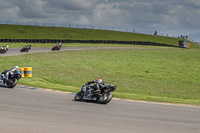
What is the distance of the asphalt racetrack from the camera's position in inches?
357

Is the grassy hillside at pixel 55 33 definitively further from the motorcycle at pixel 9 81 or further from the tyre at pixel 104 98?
the tyre at pixel 104 98

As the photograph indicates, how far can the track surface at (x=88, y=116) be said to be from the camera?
9070 mm

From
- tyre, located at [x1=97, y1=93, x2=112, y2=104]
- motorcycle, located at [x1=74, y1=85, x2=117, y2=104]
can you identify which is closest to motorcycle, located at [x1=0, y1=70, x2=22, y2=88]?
motorcycle, located at [x1=74, y1=85, x2=117, y2=104]

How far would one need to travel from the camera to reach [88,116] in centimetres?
1101

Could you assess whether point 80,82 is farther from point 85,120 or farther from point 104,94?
point 85,120

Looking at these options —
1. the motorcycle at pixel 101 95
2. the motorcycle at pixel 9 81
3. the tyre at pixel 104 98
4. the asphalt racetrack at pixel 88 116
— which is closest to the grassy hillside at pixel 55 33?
the motorcycle at pixel 9 81

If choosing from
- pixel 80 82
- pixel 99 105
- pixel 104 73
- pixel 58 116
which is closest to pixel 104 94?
pixel 99 105

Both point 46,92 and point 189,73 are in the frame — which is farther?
point 189,73

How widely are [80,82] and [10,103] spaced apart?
9883 mm

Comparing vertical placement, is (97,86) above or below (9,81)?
above

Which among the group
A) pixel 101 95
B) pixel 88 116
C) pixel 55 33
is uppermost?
pixel 55 33

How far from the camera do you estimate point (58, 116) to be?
1073cm

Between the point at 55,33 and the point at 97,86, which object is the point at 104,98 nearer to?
the point at 97,86

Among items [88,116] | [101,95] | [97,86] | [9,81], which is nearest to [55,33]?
[9,81]
